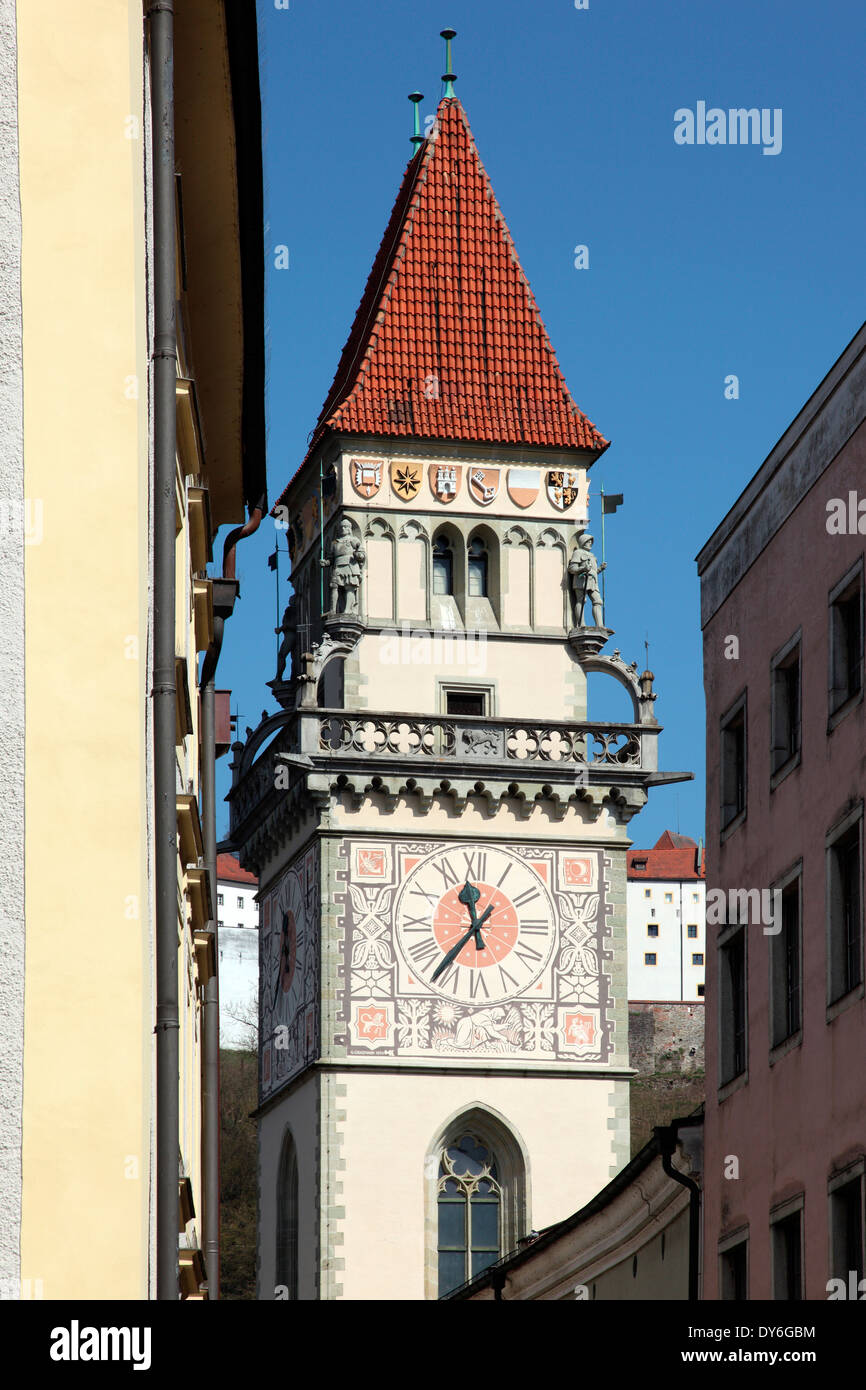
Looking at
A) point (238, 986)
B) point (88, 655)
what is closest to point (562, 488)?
point (88, 655)

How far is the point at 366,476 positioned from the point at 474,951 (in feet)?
31.1

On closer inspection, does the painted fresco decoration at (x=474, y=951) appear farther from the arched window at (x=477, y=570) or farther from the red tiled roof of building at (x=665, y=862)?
the red tiled roof of building at (x=665, y=862)

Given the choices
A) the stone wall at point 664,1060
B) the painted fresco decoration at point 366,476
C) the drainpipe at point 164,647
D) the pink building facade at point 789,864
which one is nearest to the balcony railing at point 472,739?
the painted fresco decoration at point 366,476

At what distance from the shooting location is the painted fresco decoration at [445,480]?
181 ft

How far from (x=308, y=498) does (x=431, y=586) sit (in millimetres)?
3744

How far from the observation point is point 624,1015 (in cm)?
5144

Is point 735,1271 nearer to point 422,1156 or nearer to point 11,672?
point 11,672

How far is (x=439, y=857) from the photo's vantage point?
51.3m

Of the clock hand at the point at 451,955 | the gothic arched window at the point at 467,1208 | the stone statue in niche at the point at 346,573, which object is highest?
the stone statue in niche at the point at 346,573

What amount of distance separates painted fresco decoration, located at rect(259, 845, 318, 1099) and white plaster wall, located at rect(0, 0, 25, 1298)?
40.3 meters

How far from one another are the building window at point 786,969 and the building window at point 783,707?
1.17 metres

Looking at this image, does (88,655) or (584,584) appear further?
(584,584)

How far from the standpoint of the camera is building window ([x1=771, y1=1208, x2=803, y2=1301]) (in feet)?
73.6
